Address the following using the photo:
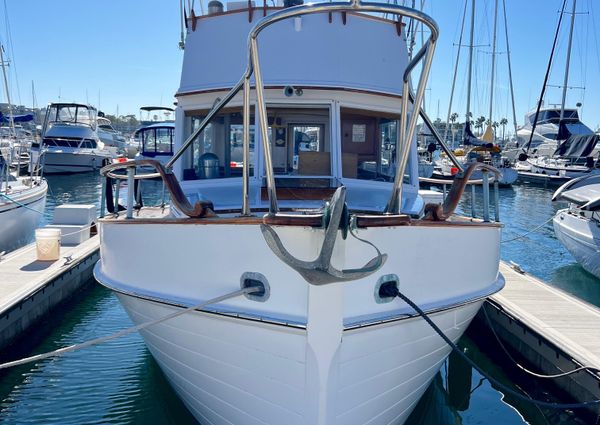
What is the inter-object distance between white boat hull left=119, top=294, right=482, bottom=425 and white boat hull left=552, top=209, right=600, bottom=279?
330 inches

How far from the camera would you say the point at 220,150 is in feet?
18.9

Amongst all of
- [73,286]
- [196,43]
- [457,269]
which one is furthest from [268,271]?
[73,286]

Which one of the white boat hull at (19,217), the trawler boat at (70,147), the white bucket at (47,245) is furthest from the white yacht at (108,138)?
the white bucket at (47,245)

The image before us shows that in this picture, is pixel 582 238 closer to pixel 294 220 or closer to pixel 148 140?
pixel 294 220

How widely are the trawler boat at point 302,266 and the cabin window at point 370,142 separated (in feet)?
0.23

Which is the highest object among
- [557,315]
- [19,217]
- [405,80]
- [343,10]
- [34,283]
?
[343,10]

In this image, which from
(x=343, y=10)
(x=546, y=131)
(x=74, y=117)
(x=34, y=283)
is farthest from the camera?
(x=546, y=131)

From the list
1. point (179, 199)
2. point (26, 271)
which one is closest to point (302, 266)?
point (179, 199)

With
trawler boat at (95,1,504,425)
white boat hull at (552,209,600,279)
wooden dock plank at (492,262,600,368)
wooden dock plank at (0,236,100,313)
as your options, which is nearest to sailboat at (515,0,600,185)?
white boat hull at (552,209,600,279)

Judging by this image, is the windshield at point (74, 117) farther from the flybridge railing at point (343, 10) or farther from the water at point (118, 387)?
the flybridge railing at point (343, 10)

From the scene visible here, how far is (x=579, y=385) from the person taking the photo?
5.64m

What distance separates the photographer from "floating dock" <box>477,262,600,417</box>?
5699 mm

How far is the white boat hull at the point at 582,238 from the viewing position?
37.0 ft

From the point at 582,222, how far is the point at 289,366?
1041cm
